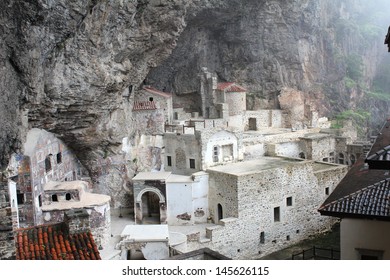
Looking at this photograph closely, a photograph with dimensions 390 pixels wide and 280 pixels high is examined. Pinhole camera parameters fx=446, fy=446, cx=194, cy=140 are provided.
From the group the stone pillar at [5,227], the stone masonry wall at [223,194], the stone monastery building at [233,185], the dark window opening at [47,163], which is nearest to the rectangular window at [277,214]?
the stone monastery building at [233,185]

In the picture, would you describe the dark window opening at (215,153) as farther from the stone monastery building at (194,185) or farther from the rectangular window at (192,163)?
the rectangular window at (192,163)

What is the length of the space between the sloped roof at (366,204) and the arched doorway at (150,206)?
451 inches

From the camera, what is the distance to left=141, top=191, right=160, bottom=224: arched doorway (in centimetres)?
1881

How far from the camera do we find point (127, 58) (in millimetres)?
16641

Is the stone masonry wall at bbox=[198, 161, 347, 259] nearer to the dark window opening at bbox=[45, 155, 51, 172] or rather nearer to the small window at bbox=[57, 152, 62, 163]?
the small window at bbox=[57, 152, 62, 163]

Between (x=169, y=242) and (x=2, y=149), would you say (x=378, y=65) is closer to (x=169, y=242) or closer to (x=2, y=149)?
(x=169, y=242)

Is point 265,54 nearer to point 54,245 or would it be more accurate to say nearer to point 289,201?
point 289,201

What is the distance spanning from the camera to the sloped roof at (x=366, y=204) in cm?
759

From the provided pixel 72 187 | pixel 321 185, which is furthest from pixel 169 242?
pixel 321 185

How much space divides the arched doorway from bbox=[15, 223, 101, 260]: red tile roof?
1010cm

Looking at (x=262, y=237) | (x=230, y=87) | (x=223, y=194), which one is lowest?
(x=262, y=237)

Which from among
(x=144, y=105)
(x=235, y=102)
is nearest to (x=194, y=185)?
(x=144, y=105)

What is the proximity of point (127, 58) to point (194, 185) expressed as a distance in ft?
18.7

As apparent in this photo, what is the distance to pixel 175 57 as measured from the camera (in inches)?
951
